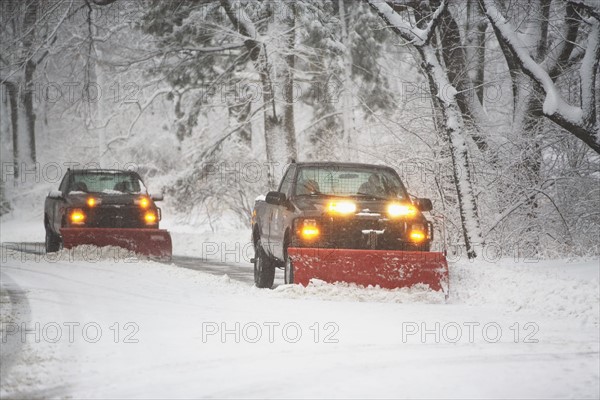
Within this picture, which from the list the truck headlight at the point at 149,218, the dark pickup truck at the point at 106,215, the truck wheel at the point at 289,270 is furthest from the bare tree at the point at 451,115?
the truck headlight at the point at 149,218

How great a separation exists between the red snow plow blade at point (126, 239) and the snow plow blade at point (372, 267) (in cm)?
573

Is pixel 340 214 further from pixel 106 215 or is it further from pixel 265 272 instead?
pixel 106 215

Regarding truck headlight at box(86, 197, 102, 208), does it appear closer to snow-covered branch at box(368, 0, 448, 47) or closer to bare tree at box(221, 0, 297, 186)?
snow-covered branch at box(368, 0, 448, 47)

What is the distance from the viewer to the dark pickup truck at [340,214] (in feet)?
33.1

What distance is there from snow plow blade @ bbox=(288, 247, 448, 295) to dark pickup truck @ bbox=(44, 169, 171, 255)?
18.9ft

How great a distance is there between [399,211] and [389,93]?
17.7 metres

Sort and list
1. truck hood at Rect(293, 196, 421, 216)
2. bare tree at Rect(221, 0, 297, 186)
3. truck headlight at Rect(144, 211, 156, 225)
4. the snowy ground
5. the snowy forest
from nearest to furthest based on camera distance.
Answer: the snowy ground, truck hood at Rect(293, 196, 421, 216), the snowy forest, truck headlight at Rect(144, 211, 156, 225), bare tree at Rect(221, 0, 297, 186)

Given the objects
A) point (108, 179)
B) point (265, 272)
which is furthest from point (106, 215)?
point (265, 272)

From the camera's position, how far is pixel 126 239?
48.9ft

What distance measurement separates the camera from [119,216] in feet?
51.8

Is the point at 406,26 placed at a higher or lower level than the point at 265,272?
higher

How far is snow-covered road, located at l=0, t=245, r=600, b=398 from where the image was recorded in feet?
19.1

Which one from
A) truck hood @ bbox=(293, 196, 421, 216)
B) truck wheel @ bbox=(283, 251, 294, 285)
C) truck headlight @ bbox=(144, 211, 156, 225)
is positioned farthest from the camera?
truck headlight @ bbox=(144, 211, 156, 225)

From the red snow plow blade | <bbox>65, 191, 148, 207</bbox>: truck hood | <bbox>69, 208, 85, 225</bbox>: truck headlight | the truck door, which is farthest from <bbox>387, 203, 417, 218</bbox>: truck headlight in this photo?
<bbox>69, 208, 85, 225</bbox>: truck headlight
